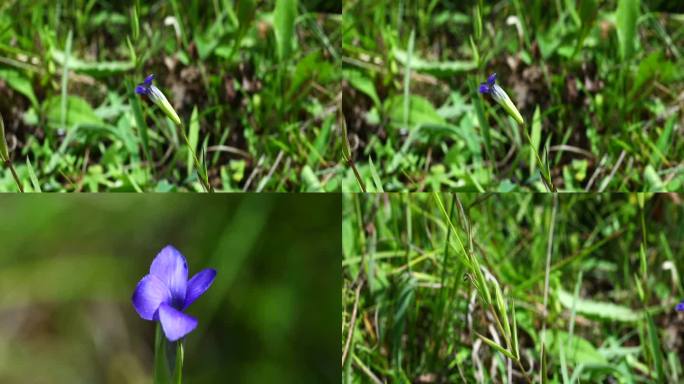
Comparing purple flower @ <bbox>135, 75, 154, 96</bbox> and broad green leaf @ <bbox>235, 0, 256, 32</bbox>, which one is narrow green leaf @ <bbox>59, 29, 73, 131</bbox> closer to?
purple flower @ <bbox>135, 75, 154, 96</bbox>

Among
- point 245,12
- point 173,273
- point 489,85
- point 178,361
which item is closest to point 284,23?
point 245,12

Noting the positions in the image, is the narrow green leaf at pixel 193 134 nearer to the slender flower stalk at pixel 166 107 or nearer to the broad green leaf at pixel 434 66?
the slender flower stalk at pixel 166 107

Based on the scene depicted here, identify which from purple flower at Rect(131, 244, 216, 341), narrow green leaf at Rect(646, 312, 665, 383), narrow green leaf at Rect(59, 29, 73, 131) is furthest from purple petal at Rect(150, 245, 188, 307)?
Answer: narrow green leaf at Rect(646, 312, 665, 383)

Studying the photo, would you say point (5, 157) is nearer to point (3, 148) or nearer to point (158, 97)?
point (3, 148)

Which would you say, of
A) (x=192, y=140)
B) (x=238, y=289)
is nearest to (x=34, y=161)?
(x=192, y=140)

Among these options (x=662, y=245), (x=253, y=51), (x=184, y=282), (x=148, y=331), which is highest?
(x=253, y=51)

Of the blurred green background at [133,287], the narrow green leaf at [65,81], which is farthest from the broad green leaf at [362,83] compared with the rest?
the narrow green leaf at [65,81]

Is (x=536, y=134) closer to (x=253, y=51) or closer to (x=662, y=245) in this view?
(x=662, y=245)
